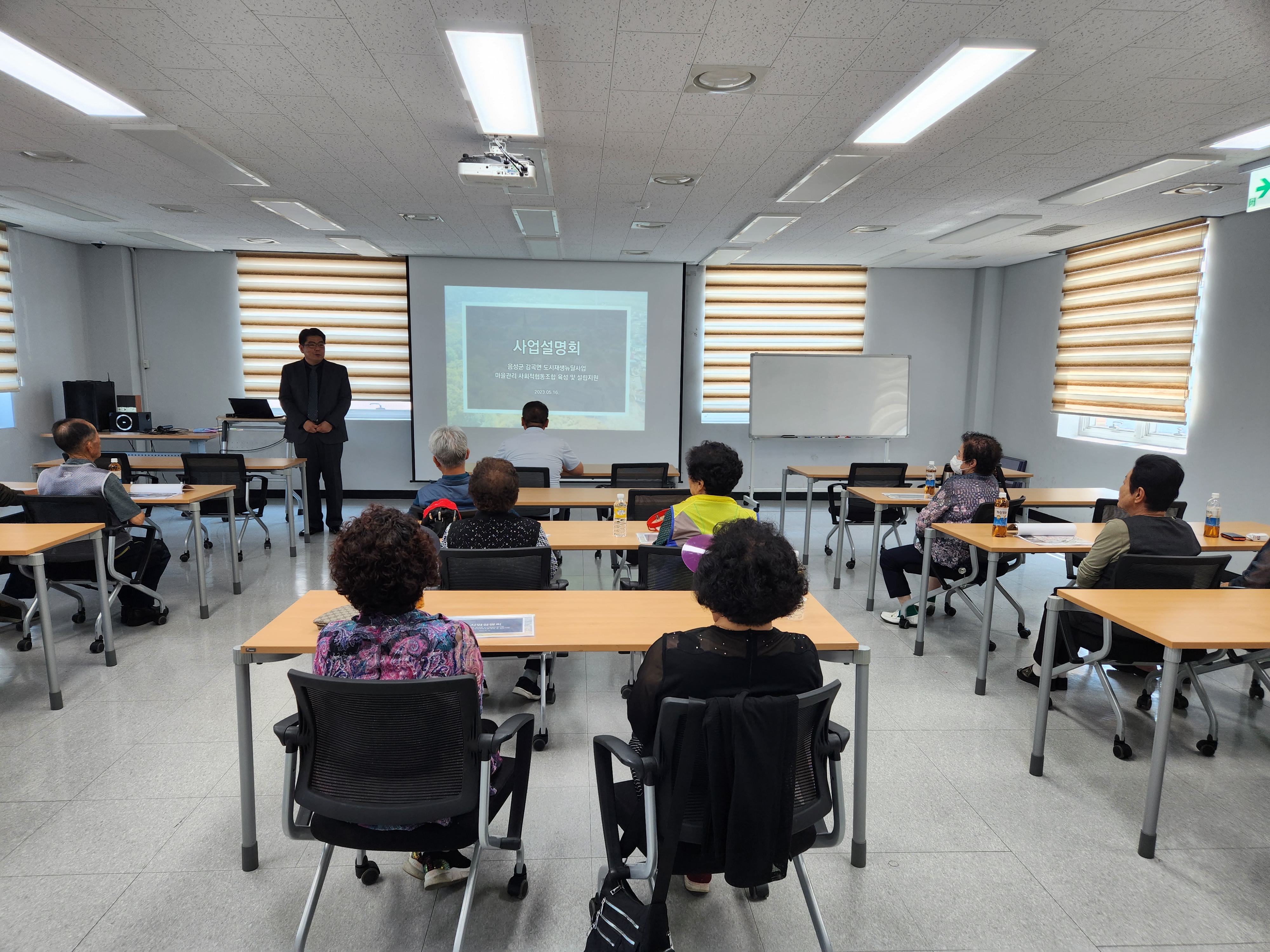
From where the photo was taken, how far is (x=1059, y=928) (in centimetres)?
194

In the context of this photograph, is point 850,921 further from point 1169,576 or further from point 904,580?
point 904,580

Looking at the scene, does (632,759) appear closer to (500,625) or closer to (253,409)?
(500,625)

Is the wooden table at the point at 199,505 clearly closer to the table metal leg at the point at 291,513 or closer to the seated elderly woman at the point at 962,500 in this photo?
the table metal leg at the point at 291,513

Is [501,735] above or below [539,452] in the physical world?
below

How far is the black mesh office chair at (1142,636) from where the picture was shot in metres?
2.82

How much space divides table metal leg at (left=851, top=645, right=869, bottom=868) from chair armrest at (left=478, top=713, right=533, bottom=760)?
3.13ft

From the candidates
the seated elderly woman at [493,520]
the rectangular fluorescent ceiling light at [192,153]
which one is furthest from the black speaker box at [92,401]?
the seated elderly woman at [493,520]

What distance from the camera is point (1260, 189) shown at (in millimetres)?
3928

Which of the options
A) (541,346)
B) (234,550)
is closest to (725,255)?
(541,346)

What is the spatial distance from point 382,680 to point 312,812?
45 cm

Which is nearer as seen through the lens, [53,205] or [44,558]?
[44,558]

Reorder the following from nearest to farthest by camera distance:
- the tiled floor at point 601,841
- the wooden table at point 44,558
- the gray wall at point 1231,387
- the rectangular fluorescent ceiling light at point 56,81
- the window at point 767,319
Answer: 1. the tiled floor at point 601,841
2. the rectangular fluorescent ceiling light at point 56,81
3. the wooden table at point 44,558
4. the gray wall at point 1231,387
5. the window at point 767,319

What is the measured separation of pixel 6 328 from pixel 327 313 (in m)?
2.83

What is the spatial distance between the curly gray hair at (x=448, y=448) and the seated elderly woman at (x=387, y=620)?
1903 mm
